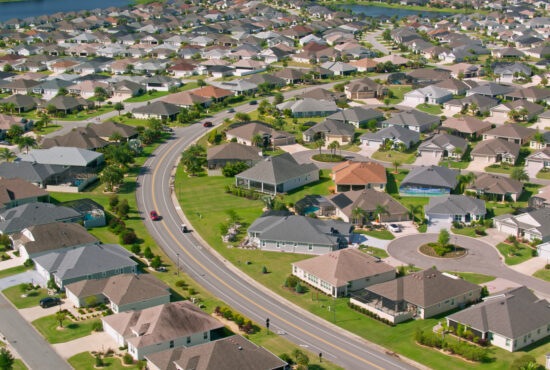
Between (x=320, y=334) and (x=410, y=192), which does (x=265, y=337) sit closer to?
(x=320, y=334)

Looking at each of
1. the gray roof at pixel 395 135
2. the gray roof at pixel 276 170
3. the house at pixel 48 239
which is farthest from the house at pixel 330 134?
the house at pixel 48 239

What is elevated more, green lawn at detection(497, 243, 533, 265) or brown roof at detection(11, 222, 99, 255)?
brown roof at detection(11, 222, 99, 255)

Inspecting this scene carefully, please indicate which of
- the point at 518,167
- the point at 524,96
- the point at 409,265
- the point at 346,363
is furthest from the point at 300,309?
the point at 524,96

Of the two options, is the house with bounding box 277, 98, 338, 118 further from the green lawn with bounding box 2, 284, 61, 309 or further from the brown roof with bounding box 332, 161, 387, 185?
the green lawn with bounding box 2, 284, 61, 309

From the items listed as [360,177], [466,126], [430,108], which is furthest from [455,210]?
[430,108]

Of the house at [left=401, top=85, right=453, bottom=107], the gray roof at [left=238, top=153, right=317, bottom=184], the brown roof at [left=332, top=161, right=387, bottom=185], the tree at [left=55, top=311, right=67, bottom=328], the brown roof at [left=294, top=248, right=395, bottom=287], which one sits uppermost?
the tree at [left=55, top=311, right=67, bottom=328]

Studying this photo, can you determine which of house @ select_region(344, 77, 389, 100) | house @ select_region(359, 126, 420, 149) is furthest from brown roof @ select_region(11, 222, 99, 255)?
house @ select_region(344, 77, 389, 100)

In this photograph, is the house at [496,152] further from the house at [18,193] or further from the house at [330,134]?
the house at [18,193]

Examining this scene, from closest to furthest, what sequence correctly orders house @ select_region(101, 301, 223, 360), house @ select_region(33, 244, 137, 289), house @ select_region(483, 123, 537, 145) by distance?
house @ select_region(101, 301, 223, 360), house @ select_region(33, 244, 137, 289), house @ select_region(483, 123, 537, 145)
